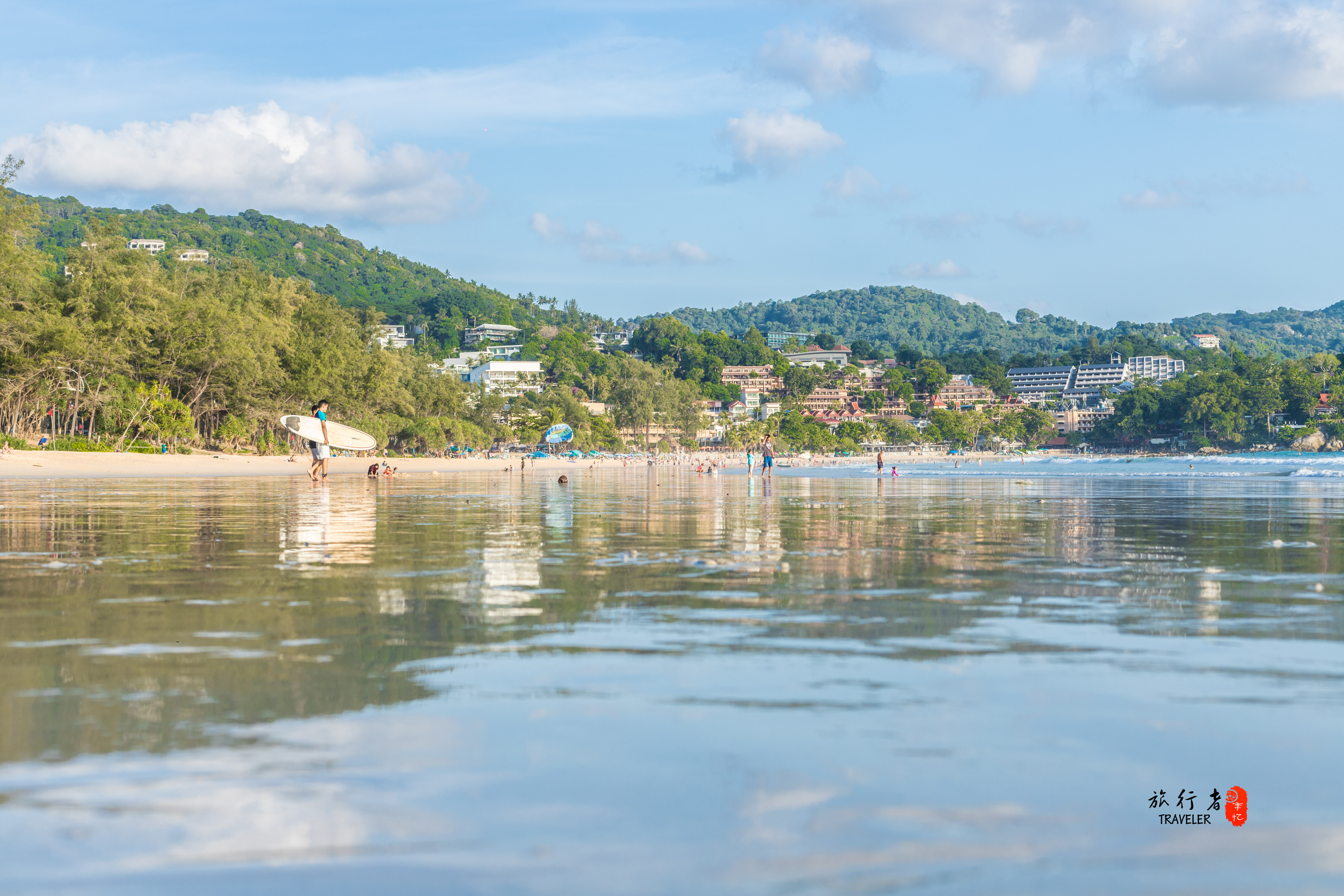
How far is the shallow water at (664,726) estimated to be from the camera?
324 centimetres

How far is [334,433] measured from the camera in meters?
63.1

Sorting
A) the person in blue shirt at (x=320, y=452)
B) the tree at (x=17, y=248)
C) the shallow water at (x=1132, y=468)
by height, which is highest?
the tree at (x=17, y=248)

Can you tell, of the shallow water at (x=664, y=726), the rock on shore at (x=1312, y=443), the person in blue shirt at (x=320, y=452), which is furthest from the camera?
the rock on shore at (x=1312, y=443)

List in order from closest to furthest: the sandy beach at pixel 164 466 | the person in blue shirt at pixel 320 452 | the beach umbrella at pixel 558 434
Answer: the person in blue shirt at pixel 320 452 → the sandy beach at pixel 164 466 → the beach umbrella at pixel 558 434

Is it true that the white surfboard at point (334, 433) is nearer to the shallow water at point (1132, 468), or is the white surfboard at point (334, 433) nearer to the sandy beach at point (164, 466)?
the sandy beach at point (164, 466)

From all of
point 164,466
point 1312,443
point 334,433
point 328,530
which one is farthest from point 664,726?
point 1312,443

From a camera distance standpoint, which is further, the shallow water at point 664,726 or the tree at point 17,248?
the tree at point 17,248

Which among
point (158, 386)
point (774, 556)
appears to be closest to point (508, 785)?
point (774, 556)

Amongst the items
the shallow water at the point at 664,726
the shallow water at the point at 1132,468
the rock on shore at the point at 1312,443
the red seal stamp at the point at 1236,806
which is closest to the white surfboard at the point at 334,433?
the shallow water at the point at 1132,468

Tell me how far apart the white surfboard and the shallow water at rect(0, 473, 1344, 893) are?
41306mm

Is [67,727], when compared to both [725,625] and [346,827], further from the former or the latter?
[725,625]

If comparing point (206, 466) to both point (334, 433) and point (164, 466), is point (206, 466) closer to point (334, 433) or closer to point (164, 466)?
point (164, 466)

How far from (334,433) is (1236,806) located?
208ft

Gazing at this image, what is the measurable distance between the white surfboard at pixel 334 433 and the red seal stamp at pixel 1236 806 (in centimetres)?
4634
